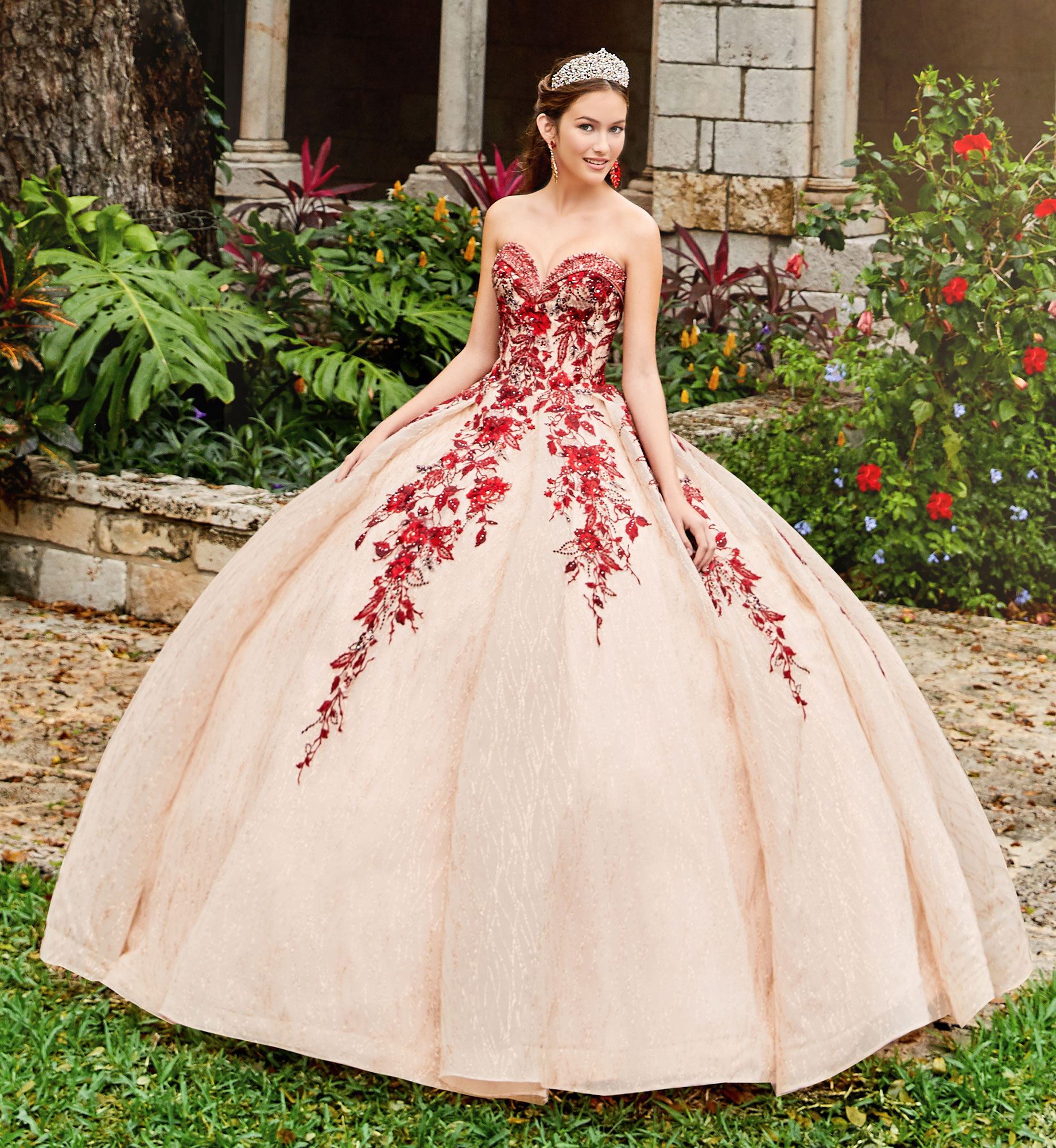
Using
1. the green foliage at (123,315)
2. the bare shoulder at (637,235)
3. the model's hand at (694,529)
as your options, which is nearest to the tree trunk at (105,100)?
the green foliage at (123,315)

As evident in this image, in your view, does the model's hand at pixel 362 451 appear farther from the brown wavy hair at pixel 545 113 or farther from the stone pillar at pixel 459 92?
the stone pillar at pixel 459 92

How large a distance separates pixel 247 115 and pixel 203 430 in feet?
13.5

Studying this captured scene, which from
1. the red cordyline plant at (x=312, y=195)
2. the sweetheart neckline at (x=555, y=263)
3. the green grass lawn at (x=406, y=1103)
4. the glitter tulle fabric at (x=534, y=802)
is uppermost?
the red cordyline plant at (x=312, y=195)

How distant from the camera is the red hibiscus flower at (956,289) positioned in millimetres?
5492

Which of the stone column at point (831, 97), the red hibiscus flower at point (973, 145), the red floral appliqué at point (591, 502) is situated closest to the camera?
the red floral appliqué at point (591, 502)

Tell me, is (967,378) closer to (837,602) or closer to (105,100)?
(837,602)

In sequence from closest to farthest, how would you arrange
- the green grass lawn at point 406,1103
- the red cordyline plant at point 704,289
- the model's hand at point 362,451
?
the green grass lawn at point 406,1103 → the model's hand at point 362,451 → the red cordyline plant at point 704,289

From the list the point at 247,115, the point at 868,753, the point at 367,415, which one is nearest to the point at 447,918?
the point at 868,753

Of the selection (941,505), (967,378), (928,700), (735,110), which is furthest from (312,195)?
(928,700)

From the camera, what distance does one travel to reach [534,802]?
254 cm

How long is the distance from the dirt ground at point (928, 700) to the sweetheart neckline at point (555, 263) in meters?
1.65

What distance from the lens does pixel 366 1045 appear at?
8.30ft

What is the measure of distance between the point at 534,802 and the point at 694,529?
25.5 inches

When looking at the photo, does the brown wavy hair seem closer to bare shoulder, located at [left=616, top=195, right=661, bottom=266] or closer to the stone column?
bare shoulder, located at [left=616, top=195, right=661, bottom=266]
